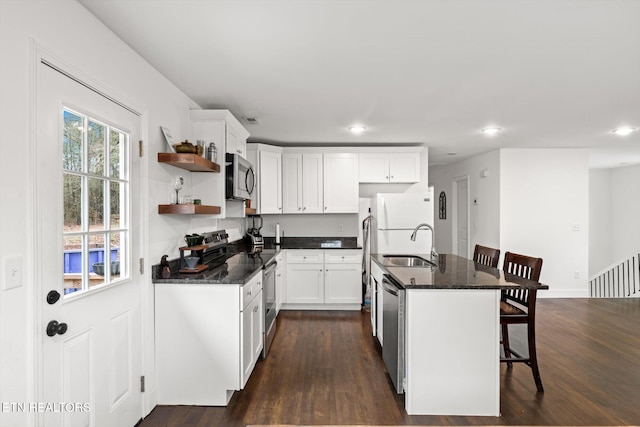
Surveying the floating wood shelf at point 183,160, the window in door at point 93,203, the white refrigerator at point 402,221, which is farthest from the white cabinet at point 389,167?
the window in door at point 93,203

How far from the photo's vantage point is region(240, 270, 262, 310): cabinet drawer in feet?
7.71

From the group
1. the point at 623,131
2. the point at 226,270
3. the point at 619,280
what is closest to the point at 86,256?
the point at 226,270

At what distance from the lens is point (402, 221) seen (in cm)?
455

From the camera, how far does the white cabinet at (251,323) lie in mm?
2381

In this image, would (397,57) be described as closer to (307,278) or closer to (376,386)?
(376,386)

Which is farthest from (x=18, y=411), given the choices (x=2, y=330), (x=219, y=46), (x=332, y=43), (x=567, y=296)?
(x=567, y=296)

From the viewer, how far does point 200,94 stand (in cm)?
291

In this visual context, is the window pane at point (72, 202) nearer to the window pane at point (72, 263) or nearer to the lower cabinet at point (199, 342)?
the window pane at point (72, 263)

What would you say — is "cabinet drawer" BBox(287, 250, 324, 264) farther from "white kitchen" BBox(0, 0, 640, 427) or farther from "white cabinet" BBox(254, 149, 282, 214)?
"white cabinet" BBox(254, 149, 282, 214)

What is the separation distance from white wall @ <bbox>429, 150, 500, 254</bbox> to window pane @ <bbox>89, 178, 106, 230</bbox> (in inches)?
210

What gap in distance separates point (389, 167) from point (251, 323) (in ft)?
10.3

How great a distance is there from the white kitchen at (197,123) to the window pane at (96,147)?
2 cm

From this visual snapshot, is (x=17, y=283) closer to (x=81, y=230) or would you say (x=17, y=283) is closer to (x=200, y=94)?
(x=81, y=230)

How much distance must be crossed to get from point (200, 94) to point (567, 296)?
19.5ft
